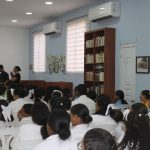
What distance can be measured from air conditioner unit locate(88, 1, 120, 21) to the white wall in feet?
19.2

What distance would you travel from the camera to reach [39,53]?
1245cm

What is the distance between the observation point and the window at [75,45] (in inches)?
A: 364

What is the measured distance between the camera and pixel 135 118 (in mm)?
2285

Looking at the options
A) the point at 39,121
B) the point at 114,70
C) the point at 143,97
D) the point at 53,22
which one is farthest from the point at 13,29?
the point at 39,121

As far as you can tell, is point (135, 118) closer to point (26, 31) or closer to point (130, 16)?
point (130, 16)

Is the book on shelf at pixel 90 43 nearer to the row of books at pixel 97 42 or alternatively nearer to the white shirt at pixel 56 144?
the row of books at pixel 97 42

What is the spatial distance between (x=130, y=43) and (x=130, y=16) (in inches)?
23.1

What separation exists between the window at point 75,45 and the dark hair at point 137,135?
701 centimetres

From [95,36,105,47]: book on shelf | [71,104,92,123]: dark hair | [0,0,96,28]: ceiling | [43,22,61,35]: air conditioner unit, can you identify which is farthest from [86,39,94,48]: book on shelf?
[71,104,92,123]: dark hair

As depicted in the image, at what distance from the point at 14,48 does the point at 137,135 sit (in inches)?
453

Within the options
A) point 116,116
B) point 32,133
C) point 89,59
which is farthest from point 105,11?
point 32,133

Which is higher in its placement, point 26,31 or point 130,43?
point 26,31

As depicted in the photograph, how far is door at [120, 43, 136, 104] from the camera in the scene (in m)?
6.96

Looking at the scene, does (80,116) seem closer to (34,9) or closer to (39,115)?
(39,115)
